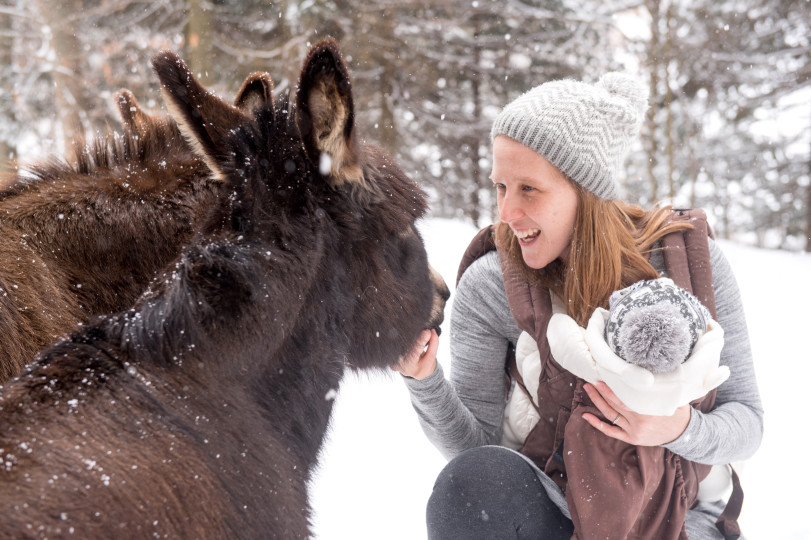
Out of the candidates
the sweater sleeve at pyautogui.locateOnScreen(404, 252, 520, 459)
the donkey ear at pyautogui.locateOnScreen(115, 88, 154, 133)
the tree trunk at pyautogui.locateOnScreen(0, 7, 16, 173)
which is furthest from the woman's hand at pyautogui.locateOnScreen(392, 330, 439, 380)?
the tree trunk at pyautogui.locateOnScreen(0, 7, 16, 173)

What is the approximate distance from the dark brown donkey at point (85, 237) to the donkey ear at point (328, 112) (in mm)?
527

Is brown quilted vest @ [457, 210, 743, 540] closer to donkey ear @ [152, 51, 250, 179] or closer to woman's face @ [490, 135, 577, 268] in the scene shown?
woman's face @ [490, 135, 577, 268]

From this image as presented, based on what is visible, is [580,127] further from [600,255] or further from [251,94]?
[251,94]

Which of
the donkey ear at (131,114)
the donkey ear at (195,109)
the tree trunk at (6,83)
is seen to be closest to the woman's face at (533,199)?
the donkey ear at (195,109)

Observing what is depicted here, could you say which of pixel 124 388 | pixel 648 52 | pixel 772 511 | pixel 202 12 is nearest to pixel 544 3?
pixel 648 52

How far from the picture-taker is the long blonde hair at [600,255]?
254 cm

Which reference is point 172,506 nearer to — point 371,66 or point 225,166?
point 225,166

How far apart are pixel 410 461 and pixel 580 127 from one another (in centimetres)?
317

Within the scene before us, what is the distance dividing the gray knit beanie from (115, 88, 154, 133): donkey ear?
161cm

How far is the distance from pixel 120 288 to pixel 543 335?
5.64ft

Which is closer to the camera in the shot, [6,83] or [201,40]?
[201,40]

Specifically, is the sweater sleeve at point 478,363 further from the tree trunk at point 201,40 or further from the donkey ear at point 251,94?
the tree trunk at point 201,40

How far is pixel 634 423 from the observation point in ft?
7.35

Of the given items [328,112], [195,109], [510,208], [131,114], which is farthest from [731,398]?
[131,114]
